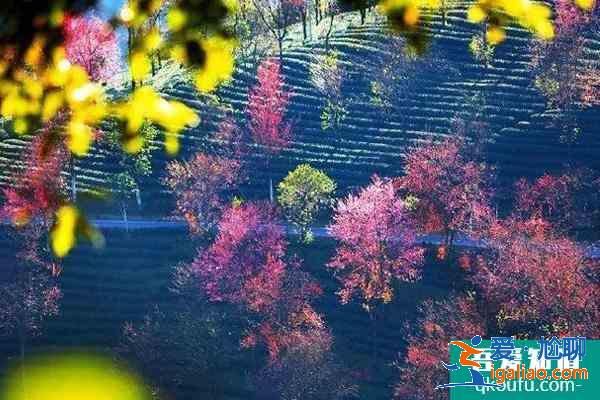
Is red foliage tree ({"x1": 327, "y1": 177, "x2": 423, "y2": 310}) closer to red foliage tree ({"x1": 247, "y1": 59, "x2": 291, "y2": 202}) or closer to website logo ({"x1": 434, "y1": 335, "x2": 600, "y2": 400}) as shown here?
website logo ({"x1": 434, "y1": 335, "x2": 600, "y2": 400})

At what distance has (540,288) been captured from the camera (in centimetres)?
3841

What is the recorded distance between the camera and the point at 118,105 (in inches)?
223

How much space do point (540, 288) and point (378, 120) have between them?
981 inches

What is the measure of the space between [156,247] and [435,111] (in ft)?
73.4

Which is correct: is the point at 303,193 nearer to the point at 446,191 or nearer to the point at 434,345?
the point at 446,191

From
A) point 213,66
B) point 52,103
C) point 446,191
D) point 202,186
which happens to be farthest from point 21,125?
point 202,186

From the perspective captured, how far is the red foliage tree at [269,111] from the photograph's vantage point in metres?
57.0

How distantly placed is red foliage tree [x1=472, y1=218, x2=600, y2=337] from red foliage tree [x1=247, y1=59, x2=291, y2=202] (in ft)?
57.9

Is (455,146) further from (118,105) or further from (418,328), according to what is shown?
(118,105)

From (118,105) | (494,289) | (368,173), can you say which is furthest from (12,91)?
(368,173)

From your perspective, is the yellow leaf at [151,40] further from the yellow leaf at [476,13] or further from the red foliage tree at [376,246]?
the red foliage tree at [376,246]

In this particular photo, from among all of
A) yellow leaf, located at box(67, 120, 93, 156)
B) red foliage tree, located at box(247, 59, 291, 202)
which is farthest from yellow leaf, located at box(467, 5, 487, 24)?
red foliage tree, located at box(247, 59, 291, 202)

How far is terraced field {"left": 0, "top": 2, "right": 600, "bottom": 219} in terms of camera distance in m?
55.6

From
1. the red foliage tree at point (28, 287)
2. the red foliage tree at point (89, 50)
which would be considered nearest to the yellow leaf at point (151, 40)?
the red foliage tree at point (28, 287)
